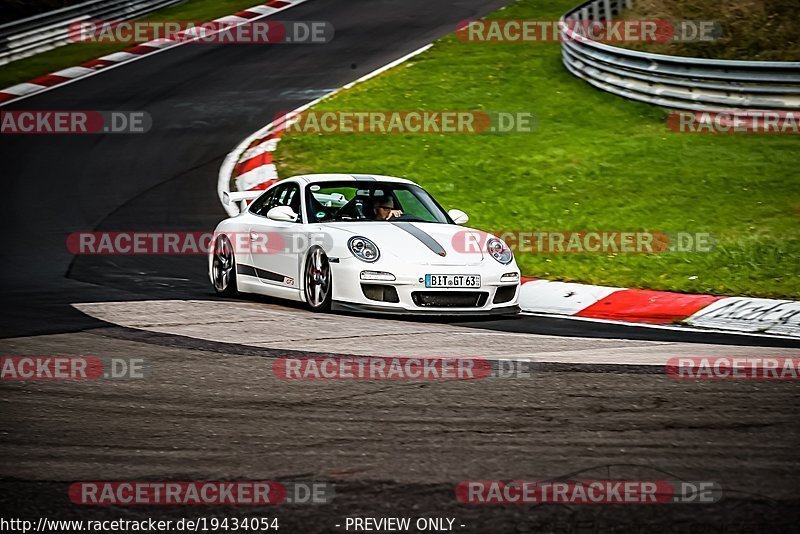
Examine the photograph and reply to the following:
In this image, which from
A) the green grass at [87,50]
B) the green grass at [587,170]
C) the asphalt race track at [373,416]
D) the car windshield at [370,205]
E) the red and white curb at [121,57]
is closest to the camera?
the asphalt race track at [373,416]

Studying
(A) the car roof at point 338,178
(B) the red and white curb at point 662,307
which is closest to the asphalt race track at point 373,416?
(B) the red and white curb at point 662,307

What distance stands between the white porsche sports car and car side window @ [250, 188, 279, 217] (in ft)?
0.03

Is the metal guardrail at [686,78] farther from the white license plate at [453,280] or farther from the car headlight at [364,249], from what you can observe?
the car headlight at [364,249]

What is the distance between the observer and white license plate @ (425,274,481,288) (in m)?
9.56

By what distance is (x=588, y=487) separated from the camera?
4246 mm

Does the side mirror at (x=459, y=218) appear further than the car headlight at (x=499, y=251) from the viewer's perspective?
Yes

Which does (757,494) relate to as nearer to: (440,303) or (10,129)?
(440,303)

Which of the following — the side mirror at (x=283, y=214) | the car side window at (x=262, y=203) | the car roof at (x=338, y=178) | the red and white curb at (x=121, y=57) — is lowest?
the side mirror at (x=283, y=214)

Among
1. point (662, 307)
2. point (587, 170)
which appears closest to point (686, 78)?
point (587, 170)

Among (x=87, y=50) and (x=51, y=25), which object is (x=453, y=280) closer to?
(x=87, y=50)

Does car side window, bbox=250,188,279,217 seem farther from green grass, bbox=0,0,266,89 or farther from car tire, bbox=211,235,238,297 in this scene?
green grass, bbox=0,0,266,89

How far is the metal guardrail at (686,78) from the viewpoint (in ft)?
54.3

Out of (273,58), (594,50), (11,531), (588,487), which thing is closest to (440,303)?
(588,487)

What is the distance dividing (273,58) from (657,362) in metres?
18.8
